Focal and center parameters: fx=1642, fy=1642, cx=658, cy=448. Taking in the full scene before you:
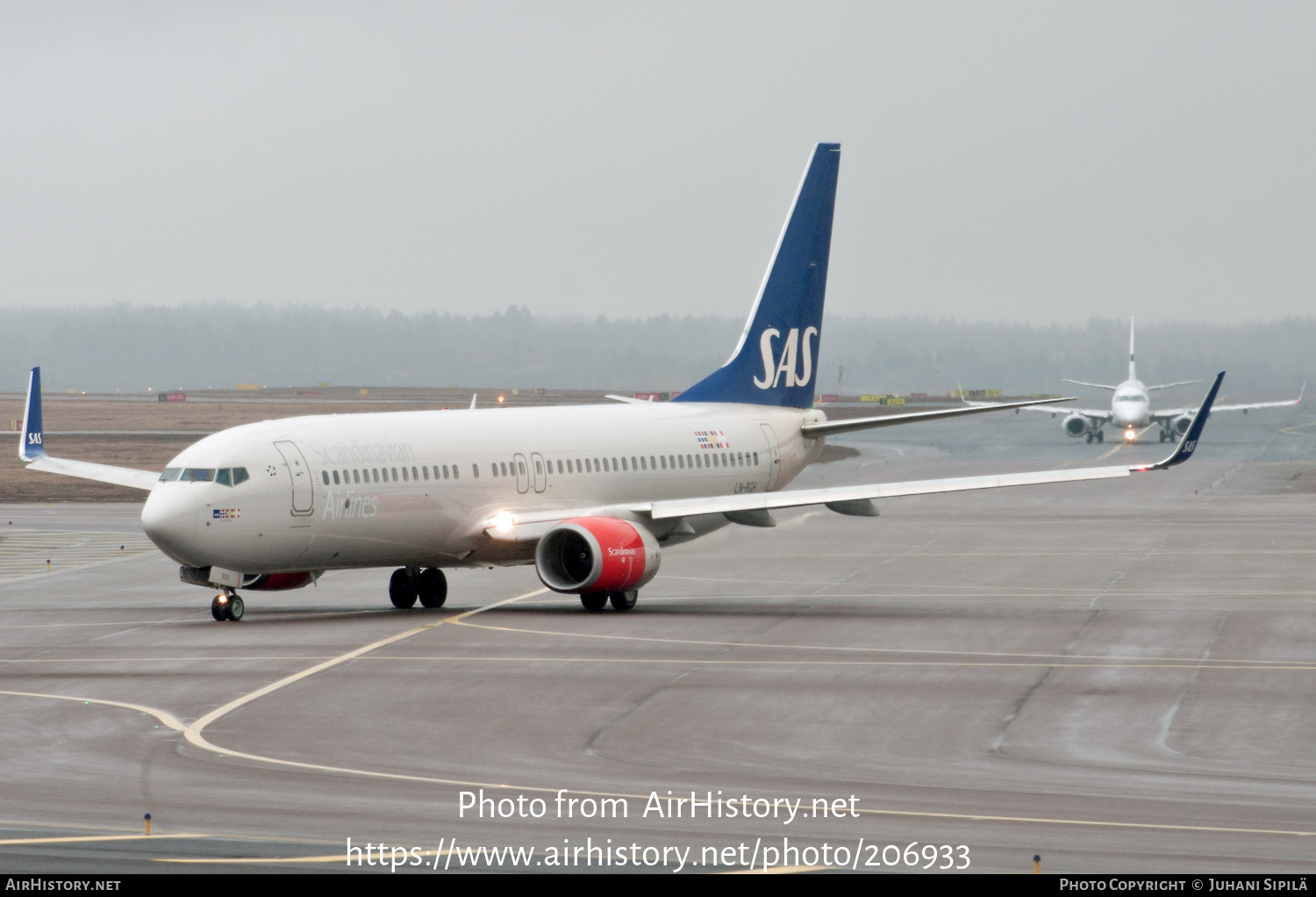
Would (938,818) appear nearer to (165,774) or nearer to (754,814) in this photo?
(754,814)

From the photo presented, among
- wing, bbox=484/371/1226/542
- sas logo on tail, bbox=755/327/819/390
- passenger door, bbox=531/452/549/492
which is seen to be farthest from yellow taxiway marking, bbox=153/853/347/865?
sas logo on tail, bbox=755/327/819/390

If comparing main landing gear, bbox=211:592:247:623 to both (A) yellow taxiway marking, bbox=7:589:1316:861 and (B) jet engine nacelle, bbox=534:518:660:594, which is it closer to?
(B) jet engine nacelle, bbox=534:518:660:594

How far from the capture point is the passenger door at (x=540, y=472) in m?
39.8

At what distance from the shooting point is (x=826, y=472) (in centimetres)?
8794

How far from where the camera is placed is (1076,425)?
123m

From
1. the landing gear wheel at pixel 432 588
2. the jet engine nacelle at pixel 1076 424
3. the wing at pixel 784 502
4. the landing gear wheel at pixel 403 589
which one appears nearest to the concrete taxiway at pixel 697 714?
the landing gear wheel at pixel 403 589

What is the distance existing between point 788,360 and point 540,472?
11.4 m

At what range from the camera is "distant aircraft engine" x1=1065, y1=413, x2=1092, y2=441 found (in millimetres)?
121375

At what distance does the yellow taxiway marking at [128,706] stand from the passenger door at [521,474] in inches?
568

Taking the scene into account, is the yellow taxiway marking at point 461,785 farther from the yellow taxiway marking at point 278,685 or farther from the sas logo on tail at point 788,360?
the sas logo on tail at point 788,360

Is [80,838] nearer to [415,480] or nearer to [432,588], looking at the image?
[415,480]

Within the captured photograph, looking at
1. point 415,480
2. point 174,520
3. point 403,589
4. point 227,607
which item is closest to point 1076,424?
point 403,589

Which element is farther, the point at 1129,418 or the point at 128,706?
the point at 1129,418
